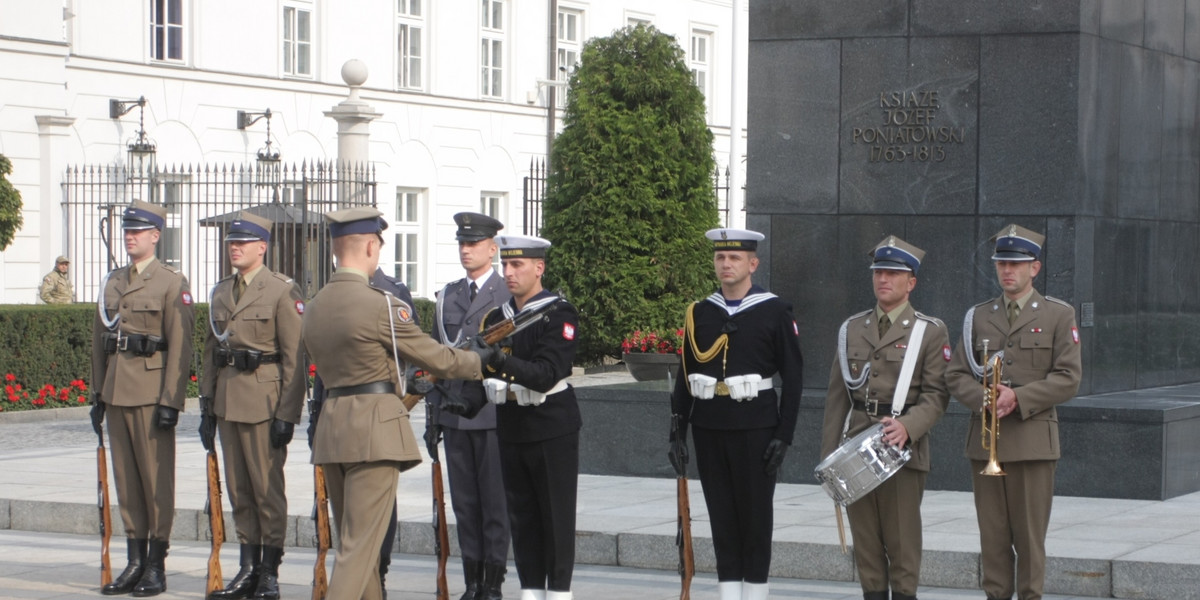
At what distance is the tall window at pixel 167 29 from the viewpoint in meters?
29.2

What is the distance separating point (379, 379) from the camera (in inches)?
295

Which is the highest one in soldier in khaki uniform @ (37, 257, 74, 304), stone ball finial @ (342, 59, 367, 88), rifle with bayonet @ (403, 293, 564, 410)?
stone ball finial @ (342, 59, 367, 88)

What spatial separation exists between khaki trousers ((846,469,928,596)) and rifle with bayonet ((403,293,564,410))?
158cm

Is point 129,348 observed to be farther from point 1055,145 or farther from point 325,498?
point 1055,145

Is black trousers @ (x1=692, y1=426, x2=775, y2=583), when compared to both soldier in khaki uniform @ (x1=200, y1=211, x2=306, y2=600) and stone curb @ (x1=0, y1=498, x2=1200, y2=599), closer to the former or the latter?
stone curb @ (x1=0, y1=498, x2=1200, y2=599)

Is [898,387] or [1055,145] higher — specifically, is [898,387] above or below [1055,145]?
below

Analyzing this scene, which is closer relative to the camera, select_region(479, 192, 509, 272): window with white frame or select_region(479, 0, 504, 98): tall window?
select_region(479, 0, 504, 98): tall window

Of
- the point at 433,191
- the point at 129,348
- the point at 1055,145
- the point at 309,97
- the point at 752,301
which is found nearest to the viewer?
the point at 752,301

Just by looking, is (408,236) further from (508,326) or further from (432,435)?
(508,326)

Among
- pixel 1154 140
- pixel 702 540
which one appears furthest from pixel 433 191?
pixel 702 540

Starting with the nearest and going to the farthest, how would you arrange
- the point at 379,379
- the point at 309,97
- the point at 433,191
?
the point at 379,379, the point at 309,97, the point at 433,191

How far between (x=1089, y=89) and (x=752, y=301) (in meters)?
4.79

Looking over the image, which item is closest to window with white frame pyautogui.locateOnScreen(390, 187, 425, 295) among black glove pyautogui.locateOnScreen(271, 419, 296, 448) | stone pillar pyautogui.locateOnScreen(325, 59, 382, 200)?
stone pillar pyautogui.locateOnScreen(325, 59, 382, 200)

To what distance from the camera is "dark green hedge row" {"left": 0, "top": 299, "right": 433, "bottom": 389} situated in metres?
20.1
